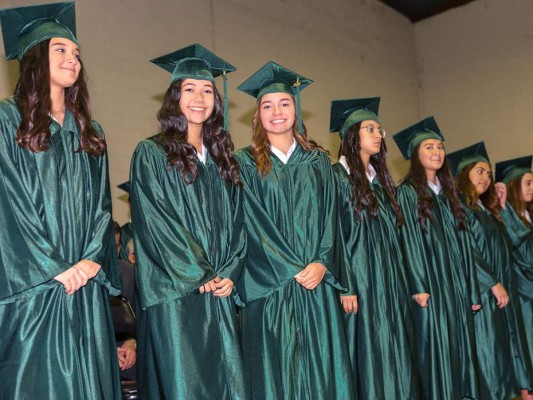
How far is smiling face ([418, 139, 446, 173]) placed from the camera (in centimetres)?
577

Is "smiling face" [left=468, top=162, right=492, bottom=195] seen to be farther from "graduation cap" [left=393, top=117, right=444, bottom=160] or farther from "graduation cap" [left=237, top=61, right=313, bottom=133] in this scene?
"graduation cap" [left=237, top=61, right=313, bottom=133]

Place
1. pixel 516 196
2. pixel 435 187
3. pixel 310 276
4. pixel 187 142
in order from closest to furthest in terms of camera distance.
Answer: pixel 187 142 < pixel 310 276 < pixel 435 187 < pixel 516 196

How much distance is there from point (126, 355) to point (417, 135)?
3.15 meters

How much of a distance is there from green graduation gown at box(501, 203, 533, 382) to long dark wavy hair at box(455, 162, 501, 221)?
1.16ft

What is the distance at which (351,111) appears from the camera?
526cm

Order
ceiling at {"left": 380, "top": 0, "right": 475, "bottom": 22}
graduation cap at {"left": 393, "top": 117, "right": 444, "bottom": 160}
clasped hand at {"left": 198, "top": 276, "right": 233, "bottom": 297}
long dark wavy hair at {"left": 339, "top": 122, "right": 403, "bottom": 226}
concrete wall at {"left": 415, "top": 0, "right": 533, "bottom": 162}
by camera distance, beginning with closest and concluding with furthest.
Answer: clasped hand at {"left": 198, "top": 276, "right": 233, "bottom": 297} → long dark wavy hair at {"left": 339, "top": 122, "right": 403, "bottom": 226} → graduation cap at {"left": 393, "top": 117, "right": 444, "bottom": 160} → concrete wall at {"left": 415, "top": 0, "right": 533, "bottom": 162} → ceiling at {"left": 380, "top": 0, "right": 475, "bottom": 22}

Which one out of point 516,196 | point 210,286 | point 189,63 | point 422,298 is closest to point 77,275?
point 210,286

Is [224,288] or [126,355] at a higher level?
[224,288]

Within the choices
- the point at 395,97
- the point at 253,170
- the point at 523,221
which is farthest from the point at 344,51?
the point at 253,170

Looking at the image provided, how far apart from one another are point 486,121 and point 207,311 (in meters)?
8.13

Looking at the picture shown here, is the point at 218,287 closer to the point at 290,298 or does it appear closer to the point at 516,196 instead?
the point at 290,298

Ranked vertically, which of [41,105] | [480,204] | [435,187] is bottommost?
[480,204]

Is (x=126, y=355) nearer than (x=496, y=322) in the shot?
Yes

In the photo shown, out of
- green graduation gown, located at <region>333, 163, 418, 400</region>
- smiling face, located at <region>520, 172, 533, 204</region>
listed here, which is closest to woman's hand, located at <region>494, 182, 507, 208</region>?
smiling face, located at <region>520, 172, 533, 204</region>
